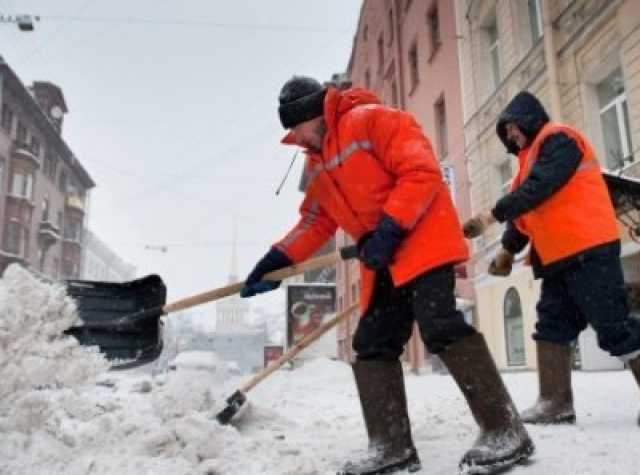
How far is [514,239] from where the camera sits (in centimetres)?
317

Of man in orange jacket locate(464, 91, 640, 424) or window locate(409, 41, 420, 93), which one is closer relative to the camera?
man in orange jacket locate(464, 91, 640, 424)

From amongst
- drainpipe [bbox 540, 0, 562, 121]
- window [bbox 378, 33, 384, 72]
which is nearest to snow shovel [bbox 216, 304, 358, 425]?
drainpipe [bbox 540, 0, 562, 121]

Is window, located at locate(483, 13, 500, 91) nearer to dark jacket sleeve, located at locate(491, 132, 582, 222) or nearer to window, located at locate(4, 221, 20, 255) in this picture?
dark jacket sleeve, located at locate(491, 132, 582, 222)

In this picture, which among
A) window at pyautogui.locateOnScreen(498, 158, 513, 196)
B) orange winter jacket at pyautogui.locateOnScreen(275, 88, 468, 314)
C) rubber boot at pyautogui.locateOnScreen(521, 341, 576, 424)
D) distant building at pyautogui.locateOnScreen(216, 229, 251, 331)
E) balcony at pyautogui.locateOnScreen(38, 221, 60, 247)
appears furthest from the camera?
distant building at pyautogui.locateOnScreen(216, 229, 251, 331)

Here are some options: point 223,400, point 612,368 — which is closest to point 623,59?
point 612,368

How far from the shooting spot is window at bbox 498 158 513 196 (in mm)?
10969

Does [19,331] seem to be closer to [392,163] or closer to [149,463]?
[149,463]

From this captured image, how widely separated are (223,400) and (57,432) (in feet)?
4.50

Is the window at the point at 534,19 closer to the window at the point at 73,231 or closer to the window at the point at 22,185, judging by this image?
the window at the point at 22,185

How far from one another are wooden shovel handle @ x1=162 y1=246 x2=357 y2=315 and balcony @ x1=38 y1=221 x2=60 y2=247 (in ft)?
112

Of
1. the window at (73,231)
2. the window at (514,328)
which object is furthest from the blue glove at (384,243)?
the window at (73,231)

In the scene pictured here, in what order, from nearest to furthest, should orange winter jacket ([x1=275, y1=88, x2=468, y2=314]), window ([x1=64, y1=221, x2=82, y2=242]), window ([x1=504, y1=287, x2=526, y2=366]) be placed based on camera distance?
1. orange winter jacket ([x1=275, y1=88, x2=468, y2=314])
2. window ([x1=504, y1=287, x2=526, y2=366])
3. window ([x1=64, y1=221, x2=82, y2=242])

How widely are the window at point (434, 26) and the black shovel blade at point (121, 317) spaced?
41.2ft

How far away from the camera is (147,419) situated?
2.88m
